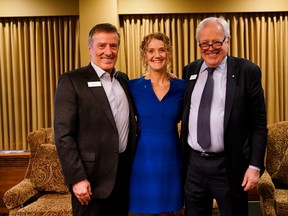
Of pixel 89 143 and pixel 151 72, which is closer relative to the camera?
pixel 89 143

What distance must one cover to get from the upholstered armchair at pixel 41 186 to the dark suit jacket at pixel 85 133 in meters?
1.06

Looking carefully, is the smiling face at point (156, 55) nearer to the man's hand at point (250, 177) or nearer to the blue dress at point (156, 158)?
the blue dress at point (156, 158)

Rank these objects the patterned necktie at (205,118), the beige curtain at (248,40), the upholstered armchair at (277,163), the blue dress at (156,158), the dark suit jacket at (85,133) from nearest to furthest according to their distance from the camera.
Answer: the dark suit jacket at (85,133)
the patterned necktie at (205,118)
the blue dress at (156,158)
the upholstered armchair at (277,163)
the beige curtain at (248,40)

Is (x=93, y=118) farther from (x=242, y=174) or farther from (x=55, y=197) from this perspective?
(x=55, y=197)

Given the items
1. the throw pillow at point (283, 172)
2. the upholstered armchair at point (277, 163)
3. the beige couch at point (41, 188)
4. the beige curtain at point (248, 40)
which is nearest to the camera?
the beige couch at point (41, 188)

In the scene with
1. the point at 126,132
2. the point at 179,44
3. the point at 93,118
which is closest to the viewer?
the point at 93,118

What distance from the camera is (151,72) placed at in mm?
2436

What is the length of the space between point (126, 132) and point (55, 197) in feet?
4.93

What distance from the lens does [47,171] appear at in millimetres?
3555

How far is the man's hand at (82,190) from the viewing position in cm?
209

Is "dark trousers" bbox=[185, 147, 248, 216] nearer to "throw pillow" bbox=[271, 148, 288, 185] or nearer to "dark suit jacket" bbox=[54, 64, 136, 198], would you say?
"dark suit jacket" bbox=[54, 64, 136, 198]

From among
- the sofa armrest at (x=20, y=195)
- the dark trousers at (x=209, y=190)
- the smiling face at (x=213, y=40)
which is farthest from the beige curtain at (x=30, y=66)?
the dark trousers at (x=209, y=190)

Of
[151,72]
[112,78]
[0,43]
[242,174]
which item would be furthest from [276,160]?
[0,43]

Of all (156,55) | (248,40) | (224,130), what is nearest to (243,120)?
(224,130)
